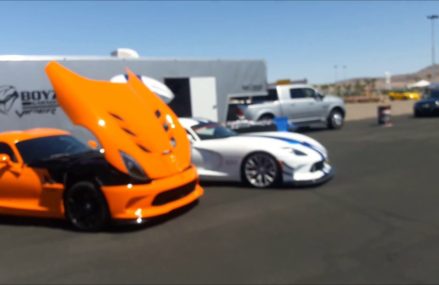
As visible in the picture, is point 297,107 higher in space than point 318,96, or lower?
lower

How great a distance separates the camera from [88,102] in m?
5.65

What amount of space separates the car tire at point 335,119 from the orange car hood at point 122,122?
1284 centimetres

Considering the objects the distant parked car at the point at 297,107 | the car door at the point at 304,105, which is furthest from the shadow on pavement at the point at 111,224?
the car door at the point at 304,105

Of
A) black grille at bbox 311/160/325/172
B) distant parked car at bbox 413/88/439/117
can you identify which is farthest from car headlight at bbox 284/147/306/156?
distant parked car at bbox 413/88/439/117

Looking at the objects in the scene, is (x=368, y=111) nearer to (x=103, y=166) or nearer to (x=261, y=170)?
(x=261, y=170)

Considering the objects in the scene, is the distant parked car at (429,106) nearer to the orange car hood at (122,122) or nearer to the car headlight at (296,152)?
the car headlight at (296,152)

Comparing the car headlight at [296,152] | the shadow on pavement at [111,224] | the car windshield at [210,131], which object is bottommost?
the shadow on pavement at [111,224]

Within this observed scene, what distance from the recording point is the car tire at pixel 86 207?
542cm

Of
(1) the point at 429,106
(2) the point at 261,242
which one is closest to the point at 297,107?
(1) the point at 429,106

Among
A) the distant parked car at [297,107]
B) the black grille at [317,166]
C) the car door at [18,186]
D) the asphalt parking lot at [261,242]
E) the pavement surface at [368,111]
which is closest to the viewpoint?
the asphalt parking lot at [261,242]

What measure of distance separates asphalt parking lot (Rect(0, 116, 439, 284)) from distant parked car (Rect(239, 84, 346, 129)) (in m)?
→ 9.74

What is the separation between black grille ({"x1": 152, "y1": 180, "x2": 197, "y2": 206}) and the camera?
18.1 feet

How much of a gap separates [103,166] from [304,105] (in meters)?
13.1

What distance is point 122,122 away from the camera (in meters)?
5.78
